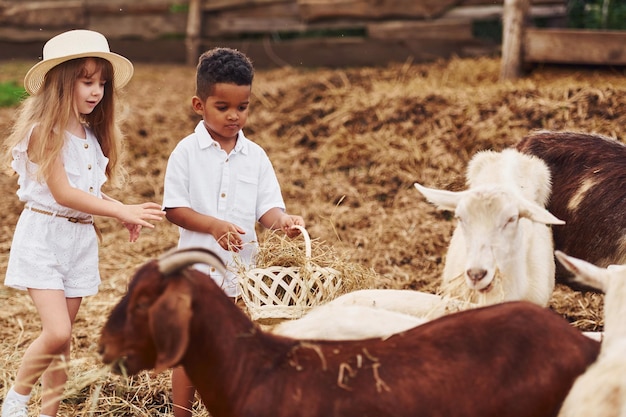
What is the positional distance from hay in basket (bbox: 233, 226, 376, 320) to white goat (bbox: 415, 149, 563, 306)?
56 centimetres

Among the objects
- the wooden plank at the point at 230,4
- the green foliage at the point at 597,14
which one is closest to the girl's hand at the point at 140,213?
the green foliage at the point at 597,14

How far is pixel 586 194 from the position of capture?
5.45 meters

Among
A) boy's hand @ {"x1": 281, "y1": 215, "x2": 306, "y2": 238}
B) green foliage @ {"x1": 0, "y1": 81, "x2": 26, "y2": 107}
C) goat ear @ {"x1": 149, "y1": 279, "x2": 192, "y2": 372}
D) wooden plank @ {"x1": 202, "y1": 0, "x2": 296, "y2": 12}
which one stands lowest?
green foliage @ {"x1": 0, "y1": 81, "x2": 26, "y2": 107}

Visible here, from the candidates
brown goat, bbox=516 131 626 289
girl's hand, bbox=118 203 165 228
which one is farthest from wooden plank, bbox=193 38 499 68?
girl's hand, bbox=118 203 165 228

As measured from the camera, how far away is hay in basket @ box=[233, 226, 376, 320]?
4234mm

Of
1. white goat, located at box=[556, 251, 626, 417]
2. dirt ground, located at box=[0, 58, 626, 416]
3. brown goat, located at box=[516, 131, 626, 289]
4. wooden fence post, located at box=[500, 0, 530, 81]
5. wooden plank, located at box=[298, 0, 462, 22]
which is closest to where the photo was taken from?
white goat, located at box=[556, 251, 626, 417]

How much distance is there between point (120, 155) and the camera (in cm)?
481

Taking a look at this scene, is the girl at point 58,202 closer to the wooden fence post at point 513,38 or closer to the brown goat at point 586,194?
the brown goat at point 586,194

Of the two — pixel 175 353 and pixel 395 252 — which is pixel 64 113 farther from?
pixel 395 252

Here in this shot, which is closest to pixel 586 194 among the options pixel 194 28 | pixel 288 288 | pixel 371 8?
pixel 288 288

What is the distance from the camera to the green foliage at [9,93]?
1317cm

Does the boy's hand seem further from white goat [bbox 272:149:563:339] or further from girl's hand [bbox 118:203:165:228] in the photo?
girl's hand [bbox 118:203:165:228]

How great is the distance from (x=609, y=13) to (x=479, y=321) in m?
9.26

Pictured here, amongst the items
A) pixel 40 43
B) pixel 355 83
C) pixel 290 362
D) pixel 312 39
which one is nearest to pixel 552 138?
pixel 290 362
